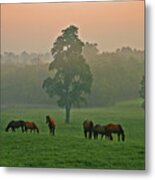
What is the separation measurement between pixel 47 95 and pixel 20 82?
0.37 feet

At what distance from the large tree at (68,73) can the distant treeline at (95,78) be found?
0.02m

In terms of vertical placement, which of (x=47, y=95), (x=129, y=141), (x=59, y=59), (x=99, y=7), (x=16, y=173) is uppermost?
(x=99, y=7)

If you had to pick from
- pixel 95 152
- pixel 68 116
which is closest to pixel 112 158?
pixel 95 152

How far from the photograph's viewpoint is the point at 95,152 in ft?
6.41

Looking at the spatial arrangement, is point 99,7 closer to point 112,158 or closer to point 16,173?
point 112,158

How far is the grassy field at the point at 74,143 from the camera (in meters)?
1.94

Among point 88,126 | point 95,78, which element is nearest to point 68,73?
point 95,78

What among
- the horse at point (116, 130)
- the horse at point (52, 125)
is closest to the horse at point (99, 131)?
the horse at point (116, 130)

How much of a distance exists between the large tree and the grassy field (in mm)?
50

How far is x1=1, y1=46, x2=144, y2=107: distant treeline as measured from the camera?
1.95 meters

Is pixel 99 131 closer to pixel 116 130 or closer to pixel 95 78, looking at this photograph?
pixel 116 130

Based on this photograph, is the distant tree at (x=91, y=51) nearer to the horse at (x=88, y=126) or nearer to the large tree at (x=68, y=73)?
the large tree at (x=68, y=73)

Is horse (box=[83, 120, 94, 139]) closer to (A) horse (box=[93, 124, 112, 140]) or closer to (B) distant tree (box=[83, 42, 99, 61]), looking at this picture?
(A) horse (box=[93, 124, 112, 140])

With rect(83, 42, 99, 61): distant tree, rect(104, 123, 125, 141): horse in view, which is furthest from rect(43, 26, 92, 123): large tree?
rect(104, 123, 125, 141): horse
